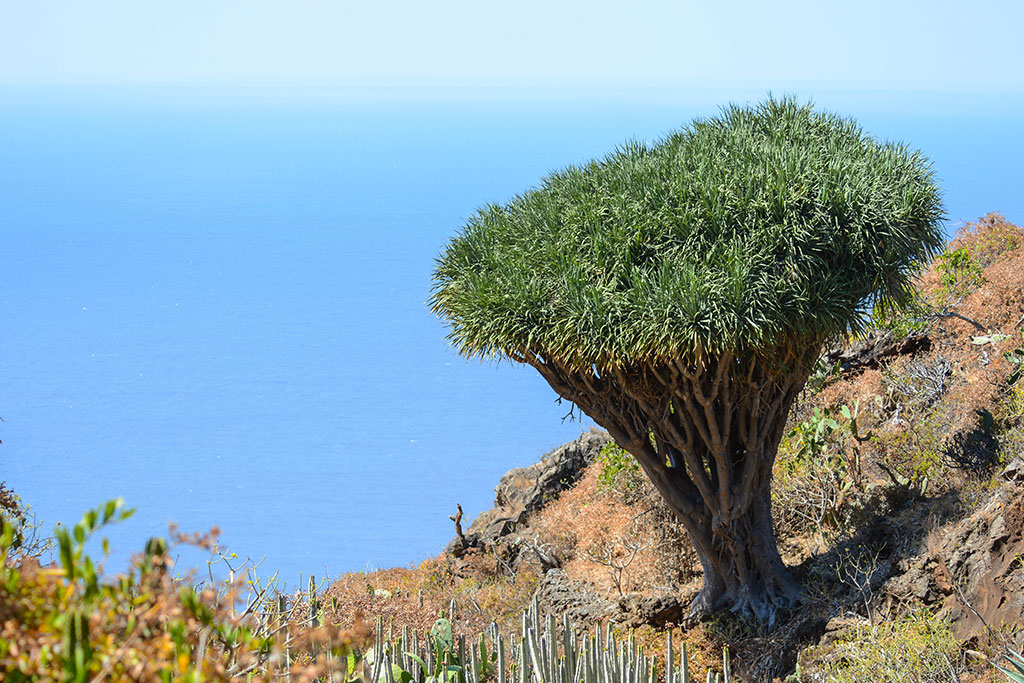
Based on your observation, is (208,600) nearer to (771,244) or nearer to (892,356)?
(771,244)

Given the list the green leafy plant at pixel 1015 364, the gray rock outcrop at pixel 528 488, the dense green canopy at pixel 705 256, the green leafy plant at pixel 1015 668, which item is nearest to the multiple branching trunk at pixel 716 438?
the dense green canopy at pixel 705 256

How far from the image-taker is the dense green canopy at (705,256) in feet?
22.7

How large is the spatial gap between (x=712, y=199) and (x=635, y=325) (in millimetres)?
1357

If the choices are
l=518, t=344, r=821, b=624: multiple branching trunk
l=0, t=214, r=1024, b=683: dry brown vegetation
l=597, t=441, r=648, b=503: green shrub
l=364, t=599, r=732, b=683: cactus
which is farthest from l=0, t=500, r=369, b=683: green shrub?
l=597, t=441, r=648, b=503: green shrub

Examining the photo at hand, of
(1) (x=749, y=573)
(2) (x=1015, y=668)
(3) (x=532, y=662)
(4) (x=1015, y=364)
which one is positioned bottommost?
(2) (x=1015, y=668)

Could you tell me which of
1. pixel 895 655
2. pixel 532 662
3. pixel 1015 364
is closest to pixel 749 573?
pixel 895 655

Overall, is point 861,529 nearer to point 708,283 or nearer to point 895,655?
point 895,655

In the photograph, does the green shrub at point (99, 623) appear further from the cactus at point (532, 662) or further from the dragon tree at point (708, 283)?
the dragon tree at point (708, 283)

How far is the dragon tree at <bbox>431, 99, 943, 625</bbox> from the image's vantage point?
7004mm

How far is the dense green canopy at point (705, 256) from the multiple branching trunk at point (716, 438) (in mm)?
342

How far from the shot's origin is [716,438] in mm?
8016

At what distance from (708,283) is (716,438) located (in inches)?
68.8

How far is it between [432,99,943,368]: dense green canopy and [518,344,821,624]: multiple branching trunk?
0.34 metres

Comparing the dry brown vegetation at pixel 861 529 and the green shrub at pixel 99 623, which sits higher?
the dry brown vegetation at pixel 861 529
